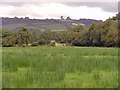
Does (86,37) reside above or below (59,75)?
below

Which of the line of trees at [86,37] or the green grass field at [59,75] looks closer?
the green grass field at [59,75]

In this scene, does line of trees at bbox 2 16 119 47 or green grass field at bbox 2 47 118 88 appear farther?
line of trees at bbox 2 16 119 47

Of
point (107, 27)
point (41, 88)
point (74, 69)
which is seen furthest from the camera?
point (107, 27)

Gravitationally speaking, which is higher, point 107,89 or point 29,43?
point 107,89

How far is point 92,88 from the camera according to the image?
7805mm

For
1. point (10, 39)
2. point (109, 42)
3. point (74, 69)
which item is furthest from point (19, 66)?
point (10, 39)

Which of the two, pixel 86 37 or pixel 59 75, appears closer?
pixel 59 75

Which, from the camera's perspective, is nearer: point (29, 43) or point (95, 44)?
point (95, 44)

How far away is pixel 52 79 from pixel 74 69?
325 centimetres

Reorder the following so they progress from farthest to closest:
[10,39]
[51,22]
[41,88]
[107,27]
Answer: [51,22], [10,39], [107,27], [41,88]

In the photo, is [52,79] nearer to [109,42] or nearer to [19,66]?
[19,66]

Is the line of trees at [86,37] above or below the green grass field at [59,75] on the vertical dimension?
below

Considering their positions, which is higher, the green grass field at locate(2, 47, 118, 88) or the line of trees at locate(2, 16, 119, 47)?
the green grass field at locate(2, 47, 118, 88)

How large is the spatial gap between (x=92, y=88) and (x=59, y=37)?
85.3 meters
